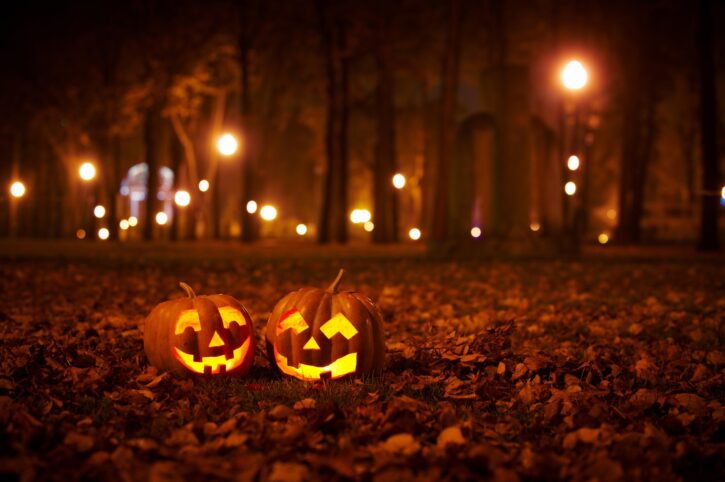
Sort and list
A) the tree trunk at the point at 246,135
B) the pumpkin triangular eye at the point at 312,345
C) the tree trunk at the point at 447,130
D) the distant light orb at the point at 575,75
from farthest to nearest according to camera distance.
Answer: the tree trunk at the point at 246,135 → the tree trunk at the point at 447,130 → the distant light orb at the point at 575,75 → the pumpkin triangular eye at the point at 312,345

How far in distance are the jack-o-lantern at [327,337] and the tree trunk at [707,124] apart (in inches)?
810

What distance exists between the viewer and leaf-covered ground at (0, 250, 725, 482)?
3.01 meters

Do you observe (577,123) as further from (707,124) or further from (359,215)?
→ (359,215)

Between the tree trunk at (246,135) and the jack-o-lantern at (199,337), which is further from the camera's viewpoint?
the tree trunk at (246,135)

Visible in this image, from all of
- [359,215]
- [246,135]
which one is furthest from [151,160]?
[359,215]

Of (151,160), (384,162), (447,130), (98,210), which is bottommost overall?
(98,210)

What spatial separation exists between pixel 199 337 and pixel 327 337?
2.78 ft

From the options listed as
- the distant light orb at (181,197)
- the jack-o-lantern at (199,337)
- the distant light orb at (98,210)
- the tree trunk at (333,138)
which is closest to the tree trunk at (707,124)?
the tree trunk at (333,138)

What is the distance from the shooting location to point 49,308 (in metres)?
8.16

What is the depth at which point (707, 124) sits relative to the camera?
22.5 m

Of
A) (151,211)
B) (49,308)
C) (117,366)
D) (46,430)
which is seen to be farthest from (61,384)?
(151,211)

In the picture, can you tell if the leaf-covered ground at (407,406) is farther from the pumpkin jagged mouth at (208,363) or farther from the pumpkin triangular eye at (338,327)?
the pumpkin triangular eye at (338,327)

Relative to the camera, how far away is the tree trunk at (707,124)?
72.7 ft

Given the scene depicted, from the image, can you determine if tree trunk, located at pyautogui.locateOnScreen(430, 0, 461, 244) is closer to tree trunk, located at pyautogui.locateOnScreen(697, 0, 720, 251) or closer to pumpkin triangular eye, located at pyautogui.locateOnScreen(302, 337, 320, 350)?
tree trunk, located at pyautogui.locateOnScreen(697, 0, 720, 251)
